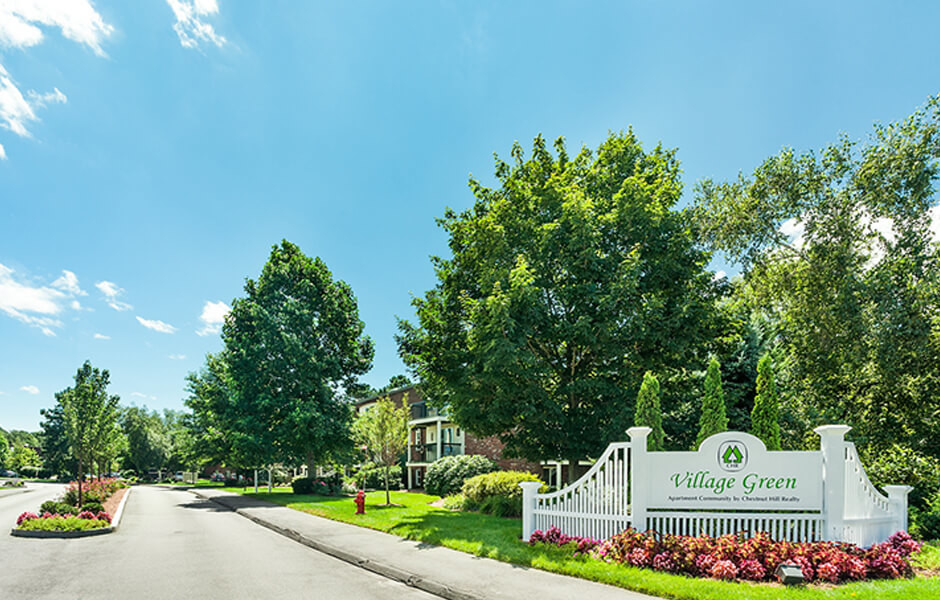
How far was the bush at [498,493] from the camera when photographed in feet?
58.7

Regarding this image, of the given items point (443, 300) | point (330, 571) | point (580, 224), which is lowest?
point (330, 571)

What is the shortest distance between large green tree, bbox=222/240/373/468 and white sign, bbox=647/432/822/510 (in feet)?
72.1

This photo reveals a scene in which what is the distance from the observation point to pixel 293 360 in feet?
99.0

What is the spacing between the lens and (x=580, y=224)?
15.6m

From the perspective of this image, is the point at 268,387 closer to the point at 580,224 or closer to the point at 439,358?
the point at 439,358

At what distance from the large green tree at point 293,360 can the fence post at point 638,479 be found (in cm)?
2156

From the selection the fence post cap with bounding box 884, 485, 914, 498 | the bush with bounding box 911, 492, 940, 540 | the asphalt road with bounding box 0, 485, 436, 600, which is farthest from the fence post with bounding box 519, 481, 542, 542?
the bush with bounding box 911, 492, 940, 540

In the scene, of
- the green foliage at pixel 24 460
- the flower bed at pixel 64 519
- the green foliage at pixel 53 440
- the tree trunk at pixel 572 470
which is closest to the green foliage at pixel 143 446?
the green foliage at pixel 53 440

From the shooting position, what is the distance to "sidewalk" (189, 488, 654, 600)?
321 inches

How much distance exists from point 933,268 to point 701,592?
1596cm

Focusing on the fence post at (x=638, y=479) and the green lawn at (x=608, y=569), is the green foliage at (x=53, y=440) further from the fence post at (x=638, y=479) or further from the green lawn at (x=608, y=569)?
the fence post at (x=638, y=479)

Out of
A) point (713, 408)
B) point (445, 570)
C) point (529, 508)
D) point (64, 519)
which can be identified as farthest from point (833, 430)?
point (64, 519)

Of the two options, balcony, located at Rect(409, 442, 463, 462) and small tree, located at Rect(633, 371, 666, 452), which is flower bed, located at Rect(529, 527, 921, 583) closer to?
small tree, located at Rect(633, 371, 666, 452)

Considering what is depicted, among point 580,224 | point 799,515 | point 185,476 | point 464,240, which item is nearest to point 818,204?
point 580,224
